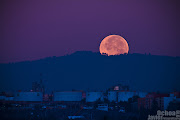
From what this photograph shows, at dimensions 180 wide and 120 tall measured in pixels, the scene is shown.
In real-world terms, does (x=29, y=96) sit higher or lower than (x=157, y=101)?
higher

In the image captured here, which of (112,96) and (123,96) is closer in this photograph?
(123,96)

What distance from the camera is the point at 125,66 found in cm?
9944

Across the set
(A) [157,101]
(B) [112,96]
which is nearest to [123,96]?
(B) [112,96]

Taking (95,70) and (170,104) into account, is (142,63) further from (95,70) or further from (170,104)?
(170,104)

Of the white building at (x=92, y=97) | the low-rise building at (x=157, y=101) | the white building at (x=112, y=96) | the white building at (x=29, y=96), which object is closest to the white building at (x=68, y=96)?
the white building at (x=29, y=96)

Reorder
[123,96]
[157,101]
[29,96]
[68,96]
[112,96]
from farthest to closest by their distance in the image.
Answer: [68,96] < [29,96] < [112,96] < [123,96] < [157,101]

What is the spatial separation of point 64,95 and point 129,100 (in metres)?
10.4

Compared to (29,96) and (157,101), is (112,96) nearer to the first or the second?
(29,96)

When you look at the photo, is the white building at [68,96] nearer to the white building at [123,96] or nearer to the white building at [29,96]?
the white building at [29,96]

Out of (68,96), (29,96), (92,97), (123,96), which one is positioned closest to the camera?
(123,96)

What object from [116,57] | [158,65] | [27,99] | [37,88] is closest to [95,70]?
[116,57]

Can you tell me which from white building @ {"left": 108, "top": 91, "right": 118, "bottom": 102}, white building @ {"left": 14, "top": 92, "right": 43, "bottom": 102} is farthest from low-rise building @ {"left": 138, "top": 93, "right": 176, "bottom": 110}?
white building @ {"left": 14, "top": 92, "right": 43, "bottom": 102}

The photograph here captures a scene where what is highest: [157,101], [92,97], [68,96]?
[68,96]

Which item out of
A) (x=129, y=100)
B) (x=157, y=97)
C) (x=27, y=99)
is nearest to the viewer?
(x=157, y=97)
